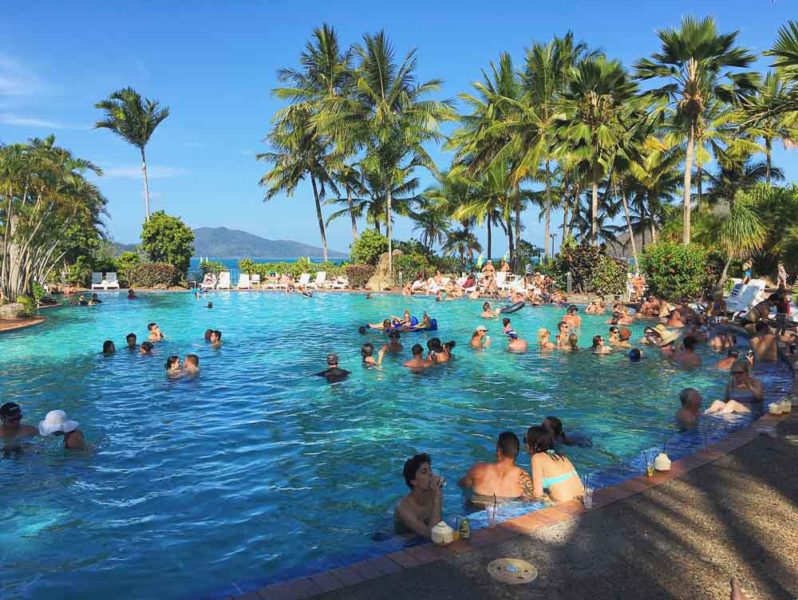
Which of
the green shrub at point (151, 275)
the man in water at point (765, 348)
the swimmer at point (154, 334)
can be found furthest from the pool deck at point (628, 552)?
the green shrub at point (151, 275)

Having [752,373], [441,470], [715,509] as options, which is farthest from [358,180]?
[715,509]

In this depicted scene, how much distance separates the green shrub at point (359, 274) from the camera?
35.7 meters

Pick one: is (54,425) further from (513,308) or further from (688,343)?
(513,308)

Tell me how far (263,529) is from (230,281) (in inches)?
1443

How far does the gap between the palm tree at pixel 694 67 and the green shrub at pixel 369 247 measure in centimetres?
1842

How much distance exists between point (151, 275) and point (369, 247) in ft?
48.2

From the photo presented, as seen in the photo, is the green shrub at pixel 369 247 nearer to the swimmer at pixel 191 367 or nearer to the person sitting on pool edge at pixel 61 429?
the swimmer at pixel 191 367

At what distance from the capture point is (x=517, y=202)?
34.9 m

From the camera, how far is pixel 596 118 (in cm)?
2488

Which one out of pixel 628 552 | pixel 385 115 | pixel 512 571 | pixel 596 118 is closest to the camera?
pixel 512 571

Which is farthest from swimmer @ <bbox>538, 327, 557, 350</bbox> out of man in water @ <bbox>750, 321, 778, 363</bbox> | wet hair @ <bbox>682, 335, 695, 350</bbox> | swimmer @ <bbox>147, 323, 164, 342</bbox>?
swimmer @ <bbox>147, 323, 164, 342</bbox>

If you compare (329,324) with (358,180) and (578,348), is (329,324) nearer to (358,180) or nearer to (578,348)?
(578,348)

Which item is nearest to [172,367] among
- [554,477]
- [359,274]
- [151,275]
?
[554,477]

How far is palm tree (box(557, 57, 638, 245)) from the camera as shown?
2452 centimetres
